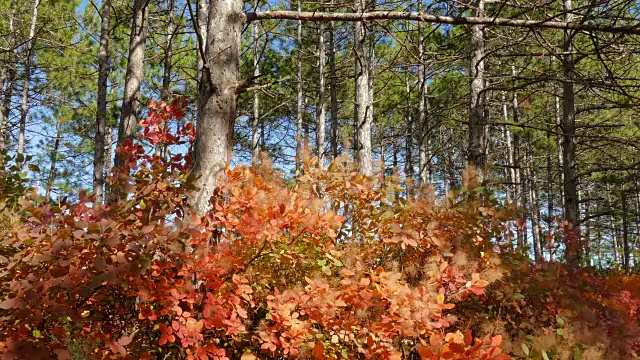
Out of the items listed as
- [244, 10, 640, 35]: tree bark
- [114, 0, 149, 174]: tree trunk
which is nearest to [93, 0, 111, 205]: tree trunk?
[114, 0, 149, 174]: tree trunk

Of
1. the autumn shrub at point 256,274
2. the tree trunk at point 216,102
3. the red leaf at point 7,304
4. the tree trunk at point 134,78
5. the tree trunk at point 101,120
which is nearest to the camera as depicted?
the red leaf at point 7,304

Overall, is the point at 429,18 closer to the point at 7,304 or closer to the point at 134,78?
the point at 7,304

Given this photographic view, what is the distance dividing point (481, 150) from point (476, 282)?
368cm

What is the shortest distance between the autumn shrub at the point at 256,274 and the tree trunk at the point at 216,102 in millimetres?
108

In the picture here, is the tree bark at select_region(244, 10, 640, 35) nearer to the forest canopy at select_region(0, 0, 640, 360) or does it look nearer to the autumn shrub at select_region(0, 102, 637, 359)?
the forest canopy at select_region(0, 0, 640, 360)

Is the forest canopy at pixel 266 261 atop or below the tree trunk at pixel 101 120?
below

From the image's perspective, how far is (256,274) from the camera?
102 inches

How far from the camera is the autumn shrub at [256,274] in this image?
5.97 ft

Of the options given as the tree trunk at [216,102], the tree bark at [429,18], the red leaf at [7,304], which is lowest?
the red leaf at [7,304]

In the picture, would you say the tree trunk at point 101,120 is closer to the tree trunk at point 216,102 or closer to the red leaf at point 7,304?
the tree trunk at point 216,102

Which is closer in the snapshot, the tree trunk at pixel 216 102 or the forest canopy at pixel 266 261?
the forest canopy at pixel 266 261

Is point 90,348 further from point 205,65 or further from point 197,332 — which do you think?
point 205,65

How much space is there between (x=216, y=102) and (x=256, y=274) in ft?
3.39

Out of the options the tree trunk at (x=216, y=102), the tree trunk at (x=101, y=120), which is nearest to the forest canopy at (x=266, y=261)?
the tree trunk at (x=216, y=102)
